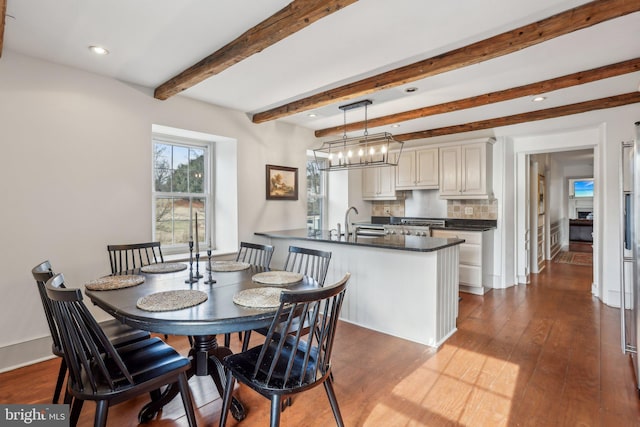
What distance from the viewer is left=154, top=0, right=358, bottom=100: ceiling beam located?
1.77m

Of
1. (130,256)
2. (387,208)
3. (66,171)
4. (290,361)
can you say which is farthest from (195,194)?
(387,208)

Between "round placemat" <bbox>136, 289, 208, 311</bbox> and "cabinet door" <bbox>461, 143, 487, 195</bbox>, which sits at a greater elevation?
"cabinet door" <bbox>461, 143, 487, 195</bbox>

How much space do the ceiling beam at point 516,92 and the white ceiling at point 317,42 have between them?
0.09 meters

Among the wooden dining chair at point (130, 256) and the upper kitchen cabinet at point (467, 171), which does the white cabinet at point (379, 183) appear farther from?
the wooden dining chair at point (130, 256)

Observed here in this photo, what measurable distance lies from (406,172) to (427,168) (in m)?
0.38

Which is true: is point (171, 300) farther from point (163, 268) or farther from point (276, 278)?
point (163, 268)

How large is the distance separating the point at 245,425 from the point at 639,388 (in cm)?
249

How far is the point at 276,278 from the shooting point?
2.21 m

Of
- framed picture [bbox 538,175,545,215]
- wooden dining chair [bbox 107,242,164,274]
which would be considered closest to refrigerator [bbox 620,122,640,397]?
framed picture [bbox 538,175,545,215]

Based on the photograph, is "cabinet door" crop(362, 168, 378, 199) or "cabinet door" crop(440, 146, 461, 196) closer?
"cabinet door" crop(440, 146, 461, 196)

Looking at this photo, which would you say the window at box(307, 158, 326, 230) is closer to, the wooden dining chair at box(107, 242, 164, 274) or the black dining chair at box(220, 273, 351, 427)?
the wooden dining chair at box(107, 242, 164, 274)

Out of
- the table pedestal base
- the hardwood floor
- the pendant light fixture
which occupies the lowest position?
the hardwood floor

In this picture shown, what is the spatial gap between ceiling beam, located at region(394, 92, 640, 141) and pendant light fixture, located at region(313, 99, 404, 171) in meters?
0.54

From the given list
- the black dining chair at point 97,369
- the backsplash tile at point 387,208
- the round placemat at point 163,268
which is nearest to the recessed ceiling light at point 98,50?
the round placemat at point 163,268
